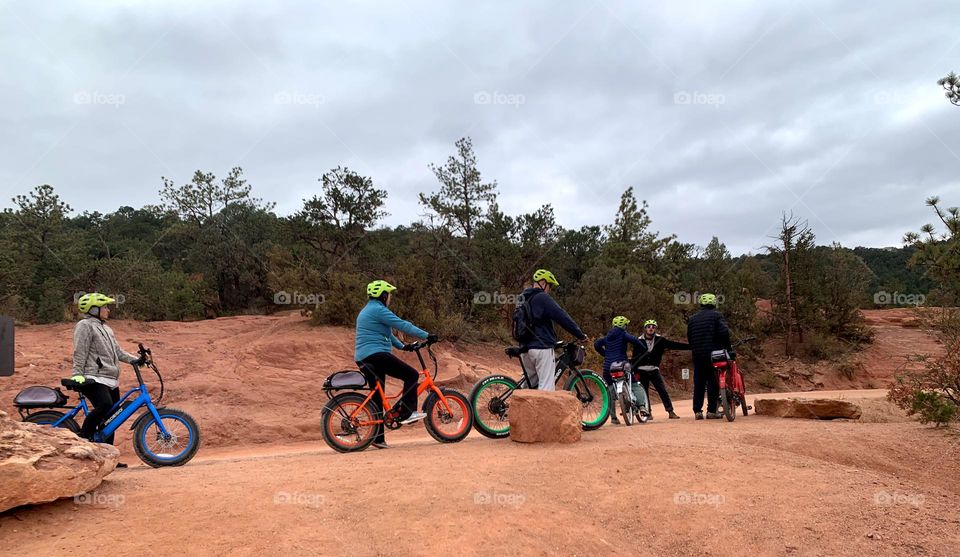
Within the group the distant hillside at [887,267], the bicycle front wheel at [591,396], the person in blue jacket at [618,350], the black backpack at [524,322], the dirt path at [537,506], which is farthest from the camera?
the distant hillside at [887,267]

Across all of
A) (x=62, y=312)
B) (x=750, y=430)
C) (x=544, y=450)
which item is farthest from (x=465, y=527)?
(x=62, y=312)

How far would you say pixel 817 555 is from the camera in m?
3.85

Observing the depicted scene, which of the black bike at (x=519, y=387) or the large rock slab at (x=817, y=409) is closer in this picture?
the black bike at (x=519, y=387)

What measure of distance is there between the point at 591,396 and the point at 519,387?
101 cm

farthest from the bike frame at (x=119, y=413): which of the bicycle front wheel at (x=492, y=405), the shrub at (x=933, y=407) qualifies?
the shrub at (x=933, y=407)

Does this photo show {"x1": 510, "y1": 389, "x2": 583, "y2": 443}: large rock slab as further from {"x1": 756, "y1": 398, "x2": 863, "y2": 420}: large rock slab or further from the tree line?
the tree line

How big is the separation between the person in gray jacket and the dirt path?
3.94 feet

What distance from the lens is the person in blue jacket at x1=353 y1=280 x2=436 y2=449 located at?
22.6 feet

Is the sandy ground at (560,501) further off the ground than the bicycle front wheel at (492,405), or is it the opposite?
the bicycle front wheel at (492,405)

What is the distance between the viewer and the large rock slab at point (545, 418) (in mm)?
6465

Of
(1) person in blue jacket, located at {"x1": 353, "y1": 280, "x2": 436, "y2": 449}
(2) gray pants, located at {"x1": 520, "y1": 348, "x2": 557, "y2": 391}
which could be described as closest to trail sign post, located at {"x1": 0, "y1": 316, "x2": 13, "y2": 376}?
(1) person in blue jacket, located at {"x1": 353, "y1": 280, "x2": 436, "y2": 449}

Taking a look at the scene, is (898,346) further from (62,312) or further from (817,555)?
(62,312)

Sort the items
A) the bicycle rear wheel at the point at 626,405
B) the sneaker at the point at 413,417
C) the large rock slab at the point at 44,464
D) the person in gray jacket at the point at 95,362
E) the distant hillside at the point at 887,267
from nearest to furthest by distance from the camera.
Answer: the large rock slab at the point at 44,464
the person in gray jacket at the point at 95,362
the sneaker at the point at 413,417
the bicycle rear wheel at the point at 626,405
the distant hillside at the point at 887,267

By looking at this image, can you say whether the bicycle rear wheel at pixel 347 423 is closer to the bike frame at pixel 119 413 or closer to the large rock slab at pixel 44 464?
the bike frame at pixel 119 413
